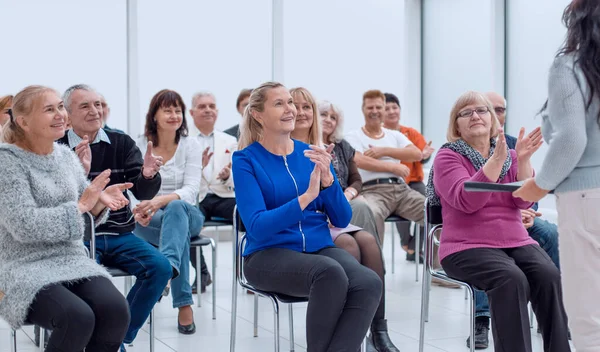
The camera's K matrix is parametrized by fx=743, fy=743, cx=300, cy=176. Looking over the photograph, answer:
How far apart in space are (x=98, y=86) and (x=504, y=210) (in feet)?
14.2

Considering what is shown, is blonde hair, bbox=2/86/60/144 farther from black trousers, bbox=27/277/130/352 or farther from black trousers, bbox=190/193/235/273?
black trousers, bbox=190/193/235/273

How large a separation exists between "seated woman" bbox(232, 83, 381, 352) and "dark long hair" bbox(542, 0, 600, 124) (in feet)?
3.40

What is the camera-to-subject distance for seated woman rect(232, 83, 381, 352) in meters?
2.57

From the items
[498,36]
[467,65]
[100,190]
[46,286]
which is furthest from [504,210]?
[467,65]

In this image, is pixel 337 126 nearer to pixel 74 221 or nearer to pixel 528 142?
pixel 528 142

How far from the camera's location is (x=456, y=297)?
4.49m

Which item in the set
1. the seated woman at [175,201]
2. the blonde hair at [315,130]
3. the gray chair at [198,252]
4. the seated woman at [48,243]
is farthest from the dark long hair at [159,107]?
the seated woman at [48,243]

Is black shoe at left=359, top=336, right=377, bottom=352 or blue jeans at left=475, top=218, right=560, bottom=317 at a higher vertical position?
blue jeans at left=475, top=218, right=560, bottom=317

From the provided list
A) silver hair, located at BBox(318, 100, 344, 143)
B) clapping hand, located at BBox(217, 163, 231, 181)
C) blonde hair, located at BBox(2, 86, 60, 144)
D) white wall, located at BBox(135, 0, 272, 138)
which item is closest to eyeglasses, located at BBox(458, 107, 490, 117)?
silver hair, located at BBox(318, 100, 344, 143)

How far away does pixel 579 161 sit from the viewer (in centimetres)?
204

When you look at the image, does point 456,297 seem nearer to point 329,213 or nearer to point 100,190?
point 329,213

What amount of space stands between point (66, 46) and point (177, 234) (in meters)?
3.15

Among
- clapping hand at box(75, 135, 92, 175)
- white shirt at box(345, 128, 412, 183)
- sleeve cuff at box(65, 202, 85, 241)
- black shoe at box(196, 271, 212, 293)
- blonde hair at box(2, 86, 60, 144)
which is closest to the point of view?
sleeve cuff at box(65, 202, 85, 241)

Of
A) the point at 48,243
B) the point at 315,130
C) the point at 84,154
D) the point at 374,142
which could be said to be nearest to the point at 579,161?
the point at 315,130
